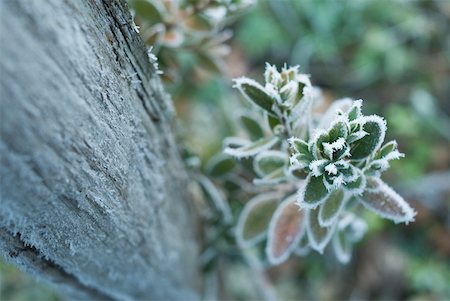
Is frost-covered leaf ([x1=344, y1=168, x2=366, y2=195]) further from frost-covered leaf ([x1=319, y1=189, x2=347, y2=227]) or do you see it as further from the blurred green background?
the blurred green background

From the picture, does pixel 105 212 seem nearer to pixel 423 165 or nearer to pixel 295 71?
pixel 295 71

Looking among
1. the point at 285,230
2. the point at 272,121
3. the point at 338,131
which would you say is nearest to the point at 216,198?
the point at 285,230

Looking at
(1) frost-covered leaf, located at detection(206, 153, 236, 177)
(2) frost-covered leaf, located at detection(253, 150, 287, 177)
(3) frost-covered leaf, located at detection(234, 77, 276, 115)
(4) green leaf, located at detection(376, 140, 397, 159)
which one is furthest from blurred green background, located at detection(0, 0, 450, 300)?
(4) green leaf, located at detection(376, 140, 397, 159)

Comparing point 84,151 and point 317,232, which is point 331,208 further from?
point 84,151

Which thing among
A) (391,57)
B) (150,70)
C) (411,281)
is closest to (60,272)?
(150,70)

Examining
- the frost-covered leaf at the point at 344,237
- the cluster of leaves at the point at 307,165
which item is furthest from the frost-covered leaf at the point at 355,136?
the frost-covered leaf at the point at 344,237

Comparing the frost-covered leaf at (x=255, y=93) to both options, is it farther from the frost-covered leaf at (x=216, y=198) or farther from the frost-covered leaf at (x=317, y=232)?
the frost-covered leaf at (x=216, y=198)
